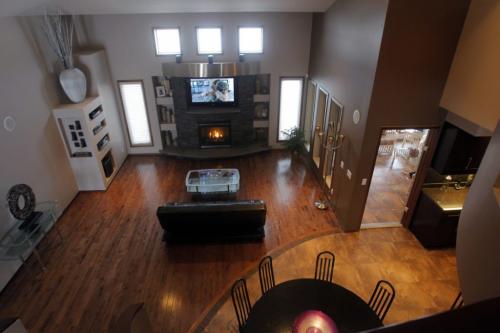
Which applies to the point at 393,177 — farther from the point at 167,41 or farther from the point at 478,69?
the point at 167,41

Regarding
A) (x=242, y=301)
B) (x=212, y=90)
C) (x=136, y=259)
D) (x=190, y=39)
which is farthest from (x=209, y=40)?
(x=242, y=301)

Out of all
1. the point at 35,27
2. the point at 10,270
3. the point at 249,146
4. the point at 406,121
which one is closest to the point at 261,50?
the point at 249,146

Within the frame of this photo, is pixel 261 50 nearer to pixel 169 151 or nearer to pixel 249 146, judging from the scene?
pixel 249 146

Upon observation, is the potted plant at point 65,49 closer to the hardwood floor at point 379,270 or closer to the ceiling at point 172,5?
the ceiling at point 172,5

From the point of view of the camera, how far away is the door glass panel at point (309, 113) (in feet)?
22.9

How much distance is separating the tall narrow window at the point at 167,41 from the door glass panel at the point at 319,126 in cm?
360

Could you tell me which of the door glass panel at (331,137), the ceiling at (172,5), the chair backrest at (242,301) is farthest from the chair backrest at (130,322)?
the ceiling at (172,5)

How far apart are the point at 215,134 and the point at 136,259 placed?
412cm

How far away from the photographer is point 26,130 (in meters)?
4.80

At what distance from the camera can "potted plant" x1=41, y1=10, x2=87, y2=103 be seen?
5.17 meters

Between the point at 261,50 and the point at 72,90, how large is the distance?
4.30 meters

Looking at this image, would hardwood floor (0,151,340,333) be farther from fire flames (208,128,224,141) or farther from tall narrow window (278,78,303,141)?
tall narrow window (278,78,303,141)

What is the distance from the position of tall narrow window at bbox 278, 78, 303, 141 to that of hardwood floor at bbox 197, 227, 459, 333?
382cm

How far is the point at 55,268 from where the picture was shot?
4469mm
